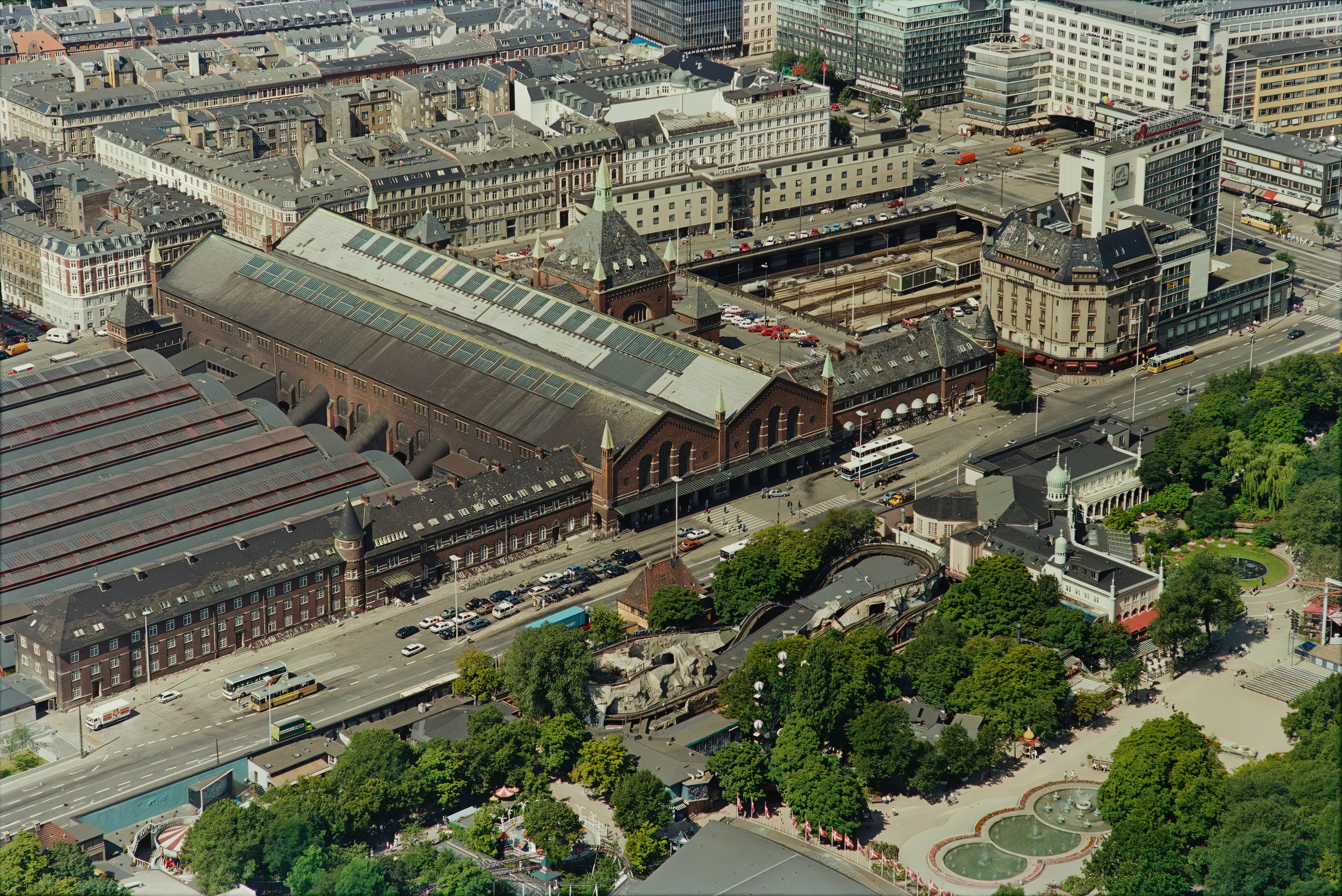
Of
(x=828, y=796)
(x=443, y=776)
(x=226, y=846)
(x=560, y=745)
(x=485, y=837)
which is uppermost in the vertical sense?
(x=443, y=776)

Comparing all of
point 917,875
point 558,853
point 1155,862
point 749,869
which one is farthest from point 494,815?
point 1155,862

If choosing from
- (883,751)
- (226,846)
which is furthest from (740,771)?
(226,846)

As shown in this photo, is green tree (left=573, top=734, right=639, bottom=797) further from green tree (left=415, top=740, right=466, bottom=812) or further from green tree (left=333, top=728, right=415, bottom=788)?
green tree (left=333, top=728, right=415, bottom=788)

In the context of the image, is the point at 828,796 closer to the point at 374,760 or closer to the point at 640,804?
the point at 640,804

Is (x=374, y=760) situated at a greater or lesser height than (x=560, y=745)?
greater

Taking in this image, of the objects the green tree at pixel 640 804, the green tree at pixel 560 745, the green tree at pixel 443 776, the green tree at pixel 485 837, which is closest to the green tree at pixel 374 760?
the green tree at pixel 443 776

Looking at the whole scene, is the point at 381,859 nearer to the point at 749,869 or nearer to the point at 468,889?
the point at 468,889
